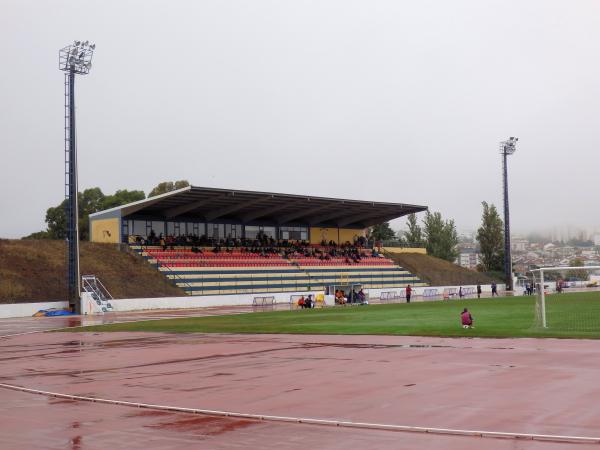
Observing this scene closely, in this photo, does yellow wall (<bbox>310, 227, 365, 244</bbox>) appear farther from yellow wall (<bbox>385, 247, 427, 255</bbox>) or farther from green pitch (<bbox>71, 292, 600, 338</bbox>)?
green pitch (<bbox>71, 292, 600, 338</bbox>)

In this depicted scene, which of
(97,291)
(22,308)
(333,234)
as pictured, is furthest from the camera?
(333,234)

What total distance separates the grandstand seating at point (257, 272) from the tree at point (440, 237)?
129ft

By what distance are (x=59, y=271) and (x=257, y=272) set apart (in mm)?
20026

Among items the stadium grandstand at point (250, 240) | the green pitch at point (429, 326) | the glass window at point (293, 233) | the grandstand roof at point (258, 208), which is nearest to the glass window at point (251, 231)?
the stadium grandstand at point (250, 240)

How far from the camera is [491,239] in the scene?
112438 mm

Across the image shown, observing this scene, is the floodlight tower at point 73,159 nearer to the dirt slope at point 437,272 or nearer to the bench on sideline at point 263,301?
the bench on sideline at point 263,301

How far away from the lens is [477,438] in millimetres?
9078

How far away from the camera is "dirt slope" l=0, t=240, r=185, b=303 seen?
5388cm

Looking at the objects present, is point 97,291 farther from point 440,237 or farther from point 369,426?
point 440,237

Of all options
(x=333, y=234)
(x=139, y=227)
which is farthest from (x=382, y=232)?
(x=139, y=227)

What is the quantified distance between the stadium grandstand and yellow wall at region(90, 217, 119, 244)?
101 millimetres

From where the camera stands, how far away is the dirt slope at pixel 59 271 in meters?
53.9

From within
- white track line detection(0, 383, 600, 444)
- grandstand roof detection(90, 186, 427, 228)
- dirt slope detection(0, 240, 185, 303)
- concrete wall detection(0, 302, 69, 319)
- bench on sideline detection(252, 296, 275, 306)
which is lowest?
bench on sideline detection(252, 296, 275, 306)

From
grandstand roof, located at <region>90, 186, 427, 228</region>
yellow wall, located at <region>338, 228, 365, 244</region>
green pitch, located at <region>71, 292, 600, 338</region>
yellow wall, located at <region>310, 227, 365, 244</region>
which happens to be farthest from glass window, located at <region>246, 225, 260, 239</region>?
green pitch, located at <region>71, 292, 600, 338</region>
